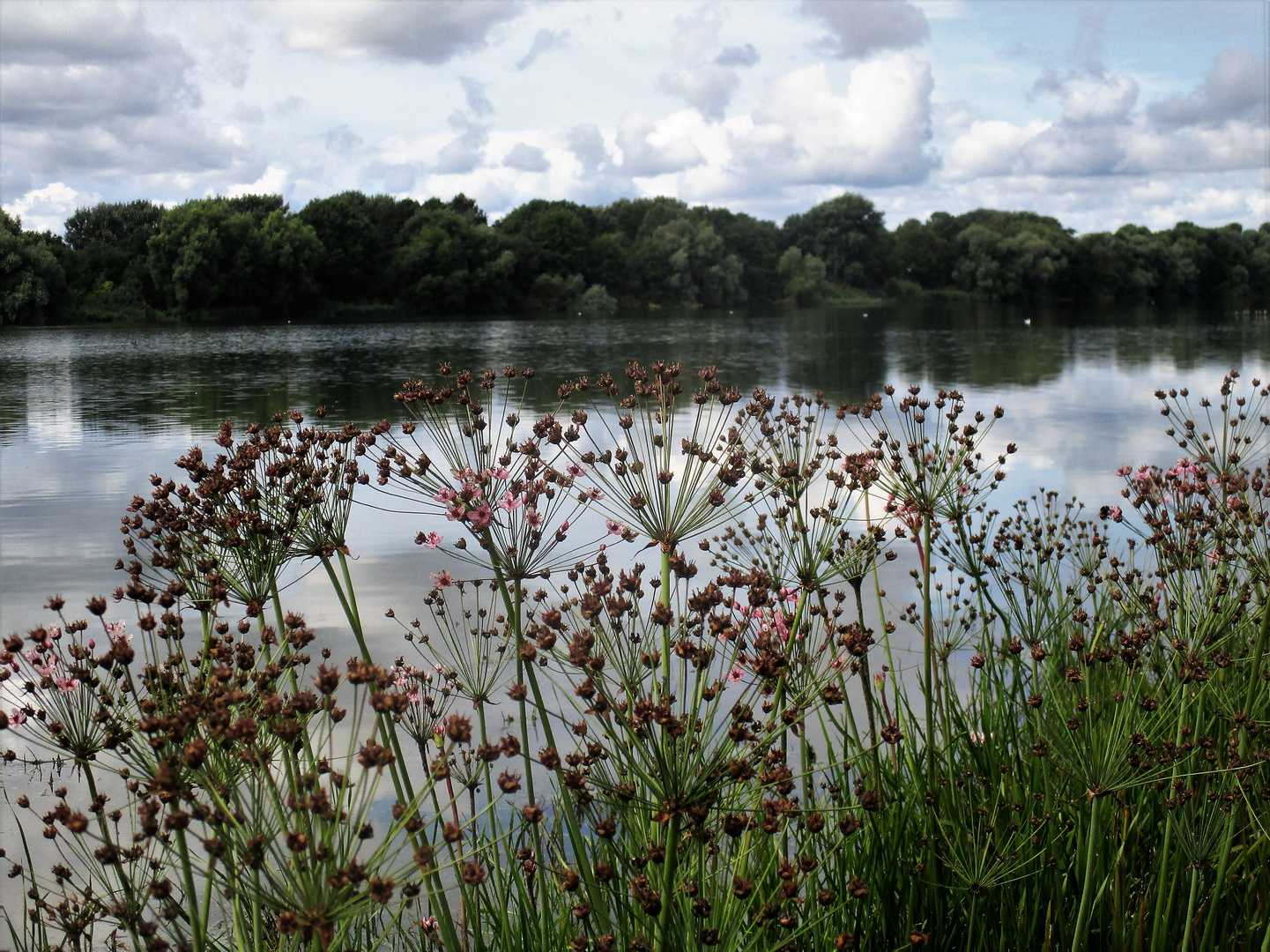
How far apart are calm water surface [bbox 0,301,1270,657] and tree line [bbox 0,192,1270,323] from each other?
18.0 m

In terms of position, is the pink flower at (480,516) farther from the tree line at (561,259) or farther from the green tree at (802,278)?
the green tree at (802,278)

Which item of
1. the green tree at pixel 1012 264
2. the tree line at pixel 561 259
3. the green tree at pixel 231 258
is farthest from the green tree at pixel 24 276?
the green tree at pixel 1012 264

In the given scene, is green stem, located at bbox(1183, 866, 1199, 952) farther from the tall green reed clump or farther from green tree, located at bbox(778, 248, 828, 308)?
green tree, located at bbox(778, 248, 828, 308)

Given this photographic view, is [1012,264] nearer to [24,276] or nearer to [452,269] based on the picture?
[452,269]

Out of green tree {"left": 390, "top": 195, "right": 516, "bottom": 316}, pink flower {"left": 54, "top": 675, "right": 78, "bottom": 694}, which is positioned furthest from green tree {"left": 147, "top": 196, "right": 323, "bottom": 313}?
pink flower {"left": 54, "top": 675, "right": 78, "bottom": 694}

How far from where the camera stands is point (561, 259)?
117 meters

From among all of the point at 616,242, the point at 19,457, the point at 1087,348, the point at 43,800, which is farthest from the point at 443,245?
the point at 43,800

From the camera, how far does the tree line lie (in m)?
84.9

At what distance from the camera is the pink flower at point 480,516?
3391mm

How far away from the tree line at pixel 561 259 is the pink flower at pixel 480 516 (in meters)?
78.7

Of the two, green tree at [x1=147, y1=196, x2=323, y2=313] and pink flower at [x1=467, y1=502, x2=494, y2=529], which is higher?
A: green tree at [x1=147, y1=196, x2=323, y2=313]

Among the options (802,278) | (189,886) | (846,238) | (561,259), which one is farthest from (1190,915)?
(846,238)

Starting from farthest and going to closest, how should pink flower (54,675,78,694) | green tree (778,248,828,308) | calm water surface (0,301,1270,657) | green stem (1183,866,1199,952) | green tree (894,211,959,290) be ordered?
green tree (894,211,959,290)
green tree (778,248,828,308)
calm water surface (0,301,1270,657)
green stem (1183,866,1199,952)
pink flower (54,675,78,694)

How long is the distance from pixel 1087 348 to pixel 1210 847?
1956 inches
